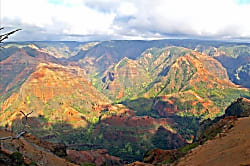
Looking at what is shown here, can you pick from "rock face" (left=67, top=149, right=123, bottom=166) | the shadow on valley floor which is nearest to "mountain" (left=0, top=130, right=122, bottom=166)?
"rock face" (left=67, top=149, right=123, bottom=166)

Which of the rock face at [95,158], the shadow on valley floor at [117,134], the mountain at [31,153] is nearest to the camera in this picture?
the mountain at [31,153]

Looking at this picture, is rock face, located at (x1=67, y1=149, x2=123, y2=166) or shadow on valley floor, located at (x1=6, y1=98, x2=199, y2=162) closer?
rock face, located at (x1=67, y1=149, x2=123, y2=166)

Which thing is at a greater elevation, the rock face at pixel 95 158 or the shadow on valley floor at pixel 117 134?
the rock face at pixel 95 158

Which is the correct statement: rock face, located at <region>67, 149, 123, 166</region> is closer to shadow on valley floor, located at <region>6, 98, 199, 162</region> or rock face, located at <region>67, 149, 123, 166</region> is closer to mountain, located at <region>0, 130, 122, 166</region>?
mountain, located at <region>0, 130, 122, 166</region>

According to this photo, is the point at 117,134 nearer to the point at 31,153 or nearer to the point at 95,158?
the point at 95,158

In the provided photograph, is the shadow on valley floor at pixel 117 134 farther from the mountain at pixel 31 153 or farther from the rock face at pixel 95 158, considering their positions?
the mountain at pixel 31 153

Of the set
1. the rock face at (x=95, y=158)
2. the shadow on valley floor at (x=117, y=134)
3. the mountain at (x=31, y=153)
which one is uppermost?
the mountain at (x=31, y=153)

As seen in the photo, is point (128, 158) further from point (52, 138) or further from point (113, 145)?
point (52, 138)

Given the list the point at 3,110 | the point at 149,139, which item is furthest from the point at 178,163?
the point at 3,110

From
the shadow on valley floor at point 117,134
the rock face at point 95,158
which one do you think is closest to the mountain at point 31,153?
the rock face at point 95,158

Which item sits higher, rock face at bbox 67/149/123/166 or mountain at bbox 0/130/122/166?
mountain at bbox 0/130/122/166

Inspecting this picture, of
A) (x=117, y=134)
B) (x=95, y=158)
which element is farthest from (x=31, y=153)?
(x=117, y=134)
